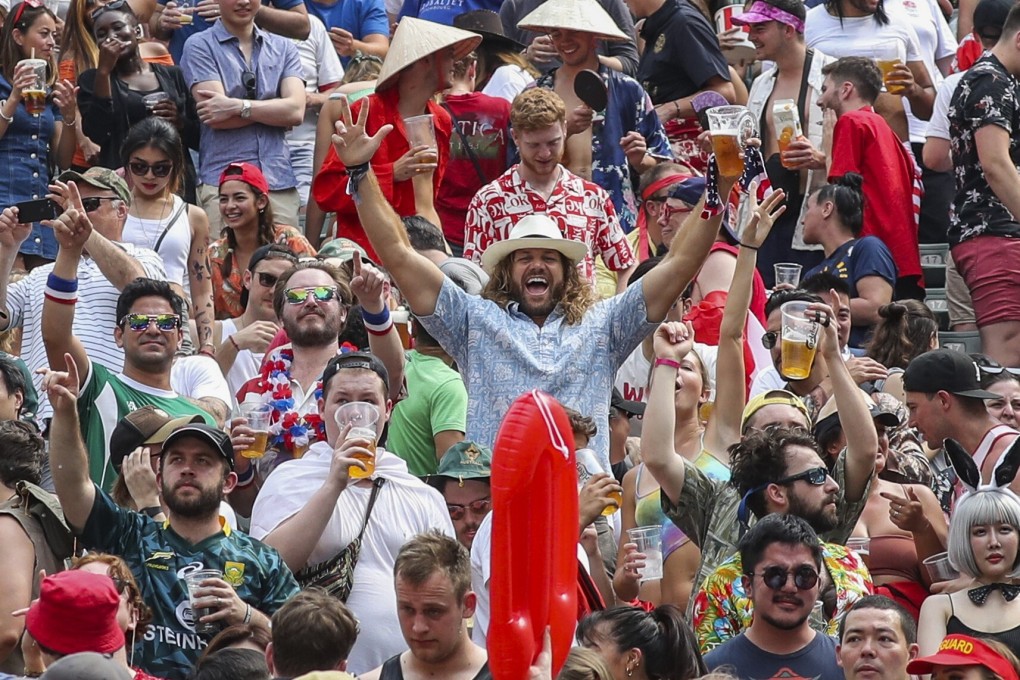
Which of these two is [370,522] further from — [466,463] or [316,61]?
[316,61]

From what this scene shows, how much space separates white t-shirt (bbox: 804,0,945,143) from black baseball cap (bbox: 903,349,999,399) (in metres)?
4.33

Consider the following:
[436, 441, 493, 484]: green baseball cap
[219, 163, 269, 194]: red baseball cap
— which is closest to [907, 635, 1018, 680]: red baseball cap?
[436, 441, 493, 484]: green baseball cap

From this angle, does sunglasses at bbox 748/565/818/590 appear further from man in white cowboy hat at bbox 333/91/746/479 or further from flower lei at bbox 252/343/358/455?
flower lei at bbox 252/343/358/455

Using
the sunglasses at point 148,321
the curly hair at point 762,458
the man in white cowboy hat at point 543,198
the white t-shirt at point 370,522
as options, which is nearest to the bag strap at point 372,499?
the white t-shirt at point 370,522

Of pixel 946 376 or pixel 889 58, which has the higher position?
pixel 946 376

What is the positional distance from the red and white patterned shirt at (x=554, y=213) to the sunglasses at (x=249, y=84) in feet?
8.40

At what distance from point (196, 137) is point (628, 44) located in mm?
2607

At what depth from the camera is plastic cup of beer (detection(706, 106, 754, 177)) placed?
8.11 meters

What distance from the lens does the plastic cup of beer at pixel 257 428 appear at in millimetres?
8484

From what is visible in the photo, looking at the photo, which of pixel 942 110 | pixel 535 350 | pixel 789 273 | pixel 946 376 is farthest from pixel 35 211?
pixel 942 110

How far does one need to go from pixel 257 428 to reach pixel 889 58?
591 centimetres

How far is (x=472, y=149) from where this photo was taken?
11.7 metres

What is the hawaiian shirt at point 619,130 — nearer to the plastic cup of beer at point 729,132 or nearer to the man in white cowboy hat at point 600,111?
the man in white cowboy hat at point 600,111

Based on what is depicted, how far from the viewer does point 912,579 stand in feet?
27.5
